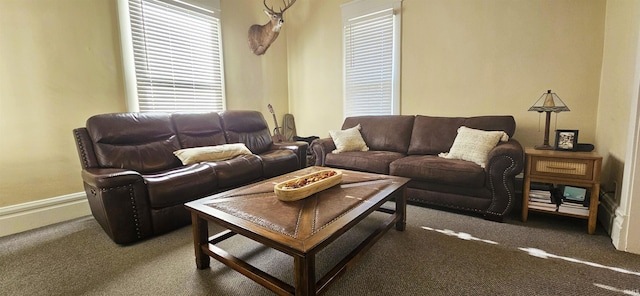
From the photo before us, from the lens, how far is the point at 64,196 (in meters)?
2.59

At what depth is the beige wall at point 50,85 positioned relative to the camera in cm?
230

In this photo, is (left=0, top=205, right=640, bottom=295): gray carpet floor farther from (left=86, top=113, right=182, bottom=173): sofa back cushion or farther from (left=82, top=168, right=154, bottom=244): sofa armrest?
(left=86, top=113, right=182, bottom=173): sofa back cushion

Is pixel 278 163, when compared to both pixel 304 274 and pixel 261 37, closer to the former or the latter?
pixel 304 274

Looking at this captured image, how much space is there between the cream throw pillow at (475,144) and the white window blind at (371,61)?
1122 mm

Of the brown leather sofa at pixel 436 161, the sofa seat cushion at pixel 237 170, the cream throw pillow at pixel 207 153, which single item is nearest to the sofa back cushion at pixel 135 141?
the cream throw pillow at pixel 207 153

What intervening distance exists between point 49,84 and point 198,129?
4.25ft

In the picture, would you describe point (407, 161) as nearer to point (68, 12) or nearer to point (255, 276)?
point (255, 276)

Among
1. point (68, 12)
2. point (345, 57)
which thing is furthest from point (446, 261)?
point (68, 12)

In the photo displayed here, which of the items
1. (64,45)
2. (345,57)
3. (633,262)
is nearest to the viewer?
(633,262)

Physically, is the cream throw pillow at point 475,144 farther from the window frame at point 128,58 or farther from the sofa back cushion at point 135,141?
the window frame at point 128,58

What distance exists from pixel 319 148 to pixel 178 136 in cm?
159

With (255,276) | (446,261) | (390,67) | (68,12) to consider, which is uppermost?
(68,12)

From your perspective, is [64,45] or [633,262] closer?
[633,262]

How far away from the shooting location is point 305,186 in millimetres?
1709
